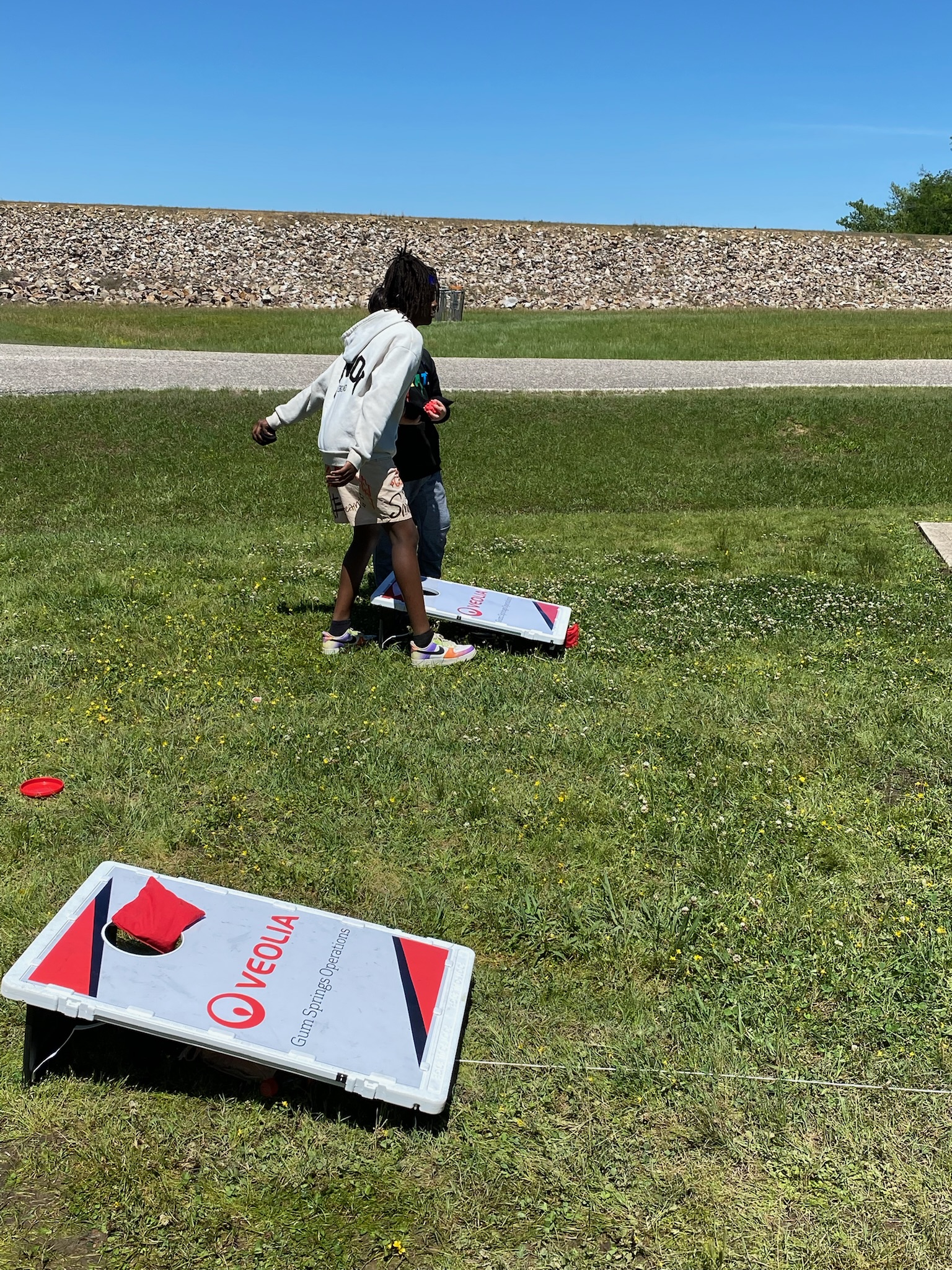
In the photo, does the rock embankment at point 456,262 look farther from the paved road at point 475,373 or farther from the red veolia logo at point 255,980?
the red veolia logo at point 255,980

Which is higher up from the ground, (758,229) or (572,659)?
(758,229)

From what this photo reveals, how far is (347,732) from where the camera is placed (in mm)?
5207

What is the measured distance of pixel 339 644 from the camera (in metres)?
6.28

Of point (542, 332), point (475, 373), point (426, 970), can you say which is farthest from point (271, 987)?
point (542, 332)

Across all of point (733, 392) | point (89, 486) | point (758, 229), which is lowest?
point (89, 486)

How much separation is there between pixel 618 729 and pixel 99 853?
2580mm

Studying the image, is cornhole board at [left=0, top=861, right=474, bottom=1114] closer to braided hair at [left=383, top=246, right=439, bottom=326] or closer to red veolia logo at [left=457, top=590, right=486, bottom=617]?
red veolia logo at [left=457, top=590, right=486, bottom=617]

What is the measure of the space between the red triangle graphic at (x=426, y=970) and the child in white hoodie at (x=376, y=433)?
9.03 ft

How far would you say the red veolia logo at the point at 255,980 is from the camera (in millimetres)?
2965

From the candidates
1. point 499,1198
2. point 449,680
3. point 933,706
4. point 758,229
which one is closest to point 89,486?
point 449,680

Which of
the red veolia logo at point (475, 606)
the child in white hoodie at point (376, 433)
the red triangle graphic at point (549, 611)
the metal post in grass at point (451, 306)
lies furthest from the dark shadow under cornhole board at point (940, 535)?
the metal post in grass at point (451, 306)

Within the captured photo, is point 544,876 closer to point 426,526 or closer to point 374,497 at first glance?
point 374,497

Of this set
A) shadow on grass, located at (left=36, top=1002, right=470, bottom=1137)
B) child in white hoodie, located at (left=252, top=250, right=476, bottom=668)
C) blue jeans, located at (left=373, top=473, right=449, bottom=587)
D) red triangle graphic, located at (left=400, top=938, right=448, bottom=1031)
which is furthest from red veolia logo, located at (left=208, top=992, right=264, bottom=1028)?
blue jeans, located at (left=373, top=473, right=449, bottom=587)

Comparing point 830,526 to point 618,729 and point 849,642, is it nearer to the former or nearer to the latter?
point 849,642
